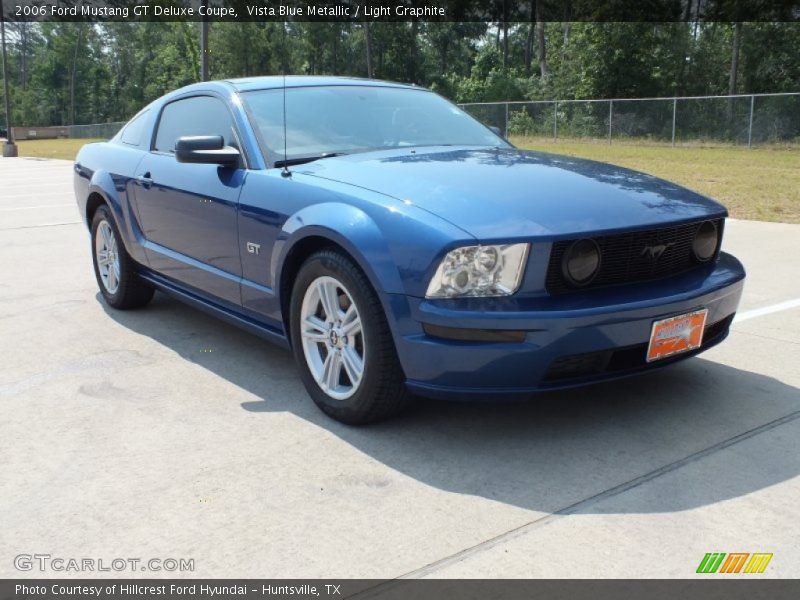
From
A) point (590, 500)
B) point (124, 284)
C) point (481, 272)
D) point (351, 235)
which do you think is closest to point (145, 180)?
point (124, 284)

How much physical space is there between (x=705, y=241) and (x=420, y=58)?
60.6 metres

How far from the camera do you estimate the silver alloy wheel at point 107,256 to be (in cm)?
571

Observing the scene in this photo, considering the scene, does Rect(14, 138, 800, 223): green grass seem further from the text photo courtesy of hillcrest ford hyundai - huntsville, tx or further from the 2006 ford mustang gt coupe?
the 2006 ford mustang gt coupe

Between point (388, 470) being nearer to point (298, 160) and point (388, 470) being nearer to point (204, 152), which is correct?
point (298, 160)

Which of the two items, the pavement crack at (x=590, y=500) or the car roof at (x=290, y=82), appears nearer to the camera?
the pavement crack at (x=590, y=500)

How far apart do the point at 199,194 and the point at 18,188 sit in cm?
1418

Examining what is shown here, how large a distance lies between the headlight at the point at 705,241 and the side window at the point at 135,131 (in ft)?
11.8

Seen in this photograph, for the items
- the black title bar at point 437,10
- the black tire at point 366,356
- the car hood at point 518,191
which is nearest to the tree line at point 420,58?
the black title bar at point 437,10

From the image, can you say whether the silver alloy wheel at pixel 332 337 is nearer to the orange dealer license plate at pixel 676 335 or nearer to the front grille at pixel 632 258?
the front grille at pixel 632 258

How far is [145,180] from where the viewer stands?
5.06 metres

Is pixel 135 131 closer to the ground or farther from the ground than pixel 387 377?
farther from the ground

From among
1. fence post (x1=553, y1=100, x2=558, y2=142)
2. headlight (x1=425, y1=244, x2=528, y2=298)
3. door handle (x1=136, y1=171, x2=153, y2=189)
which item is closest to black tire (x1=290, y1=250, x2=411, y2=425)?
headlight (x1=425, y1=244, x2=528, y2=298)

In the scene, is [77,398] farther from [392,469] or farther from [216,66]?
[216,66]

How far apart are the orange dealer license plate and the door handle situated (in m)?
3.13
